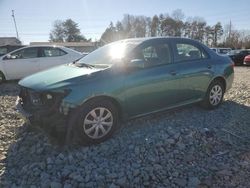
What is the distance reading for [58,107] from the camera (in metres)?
3.52

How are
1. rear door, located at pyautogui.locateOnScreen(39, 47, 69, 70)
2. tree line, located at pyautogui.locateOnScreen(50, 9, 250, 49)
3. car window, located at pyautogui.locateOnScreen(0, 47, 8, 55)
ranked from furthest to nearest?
tree line, located at pyautogui.locateOnScreen(50, 9, 250, 49) → car window, located at pyautogui.locateOnScreen(0, 47, 8, 55) → rear door, located at pyautogui.locateOnScreen(39, 47, 69, 70)

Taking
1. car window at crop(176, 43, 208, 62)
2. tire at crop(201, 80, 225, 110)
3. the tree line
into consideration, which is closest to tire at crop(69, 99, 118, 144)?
car window at crop(176, 43, 208, 62)

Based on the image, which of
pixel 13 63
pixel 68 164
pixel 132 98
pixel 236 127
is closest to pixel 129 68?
pixel 132 98

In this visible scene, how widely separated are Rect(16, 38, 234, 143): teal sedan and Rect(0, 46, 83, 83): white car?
552 centimetres

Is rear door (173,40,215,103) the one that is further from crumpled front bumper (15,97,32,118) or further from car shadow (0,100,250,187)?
crumpled front bumper (15,97,32,118)

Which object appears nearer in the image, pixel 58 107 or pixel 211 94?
pixel 58 107

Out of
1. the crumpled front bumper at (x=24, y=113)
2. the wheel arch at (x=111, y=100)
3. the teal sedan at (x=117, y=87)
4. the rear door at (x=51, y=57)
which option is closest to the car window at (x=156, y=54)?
the teal sedan at (x=117, y=87)

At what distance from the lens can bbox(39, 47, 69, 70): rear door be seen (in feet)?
32.8

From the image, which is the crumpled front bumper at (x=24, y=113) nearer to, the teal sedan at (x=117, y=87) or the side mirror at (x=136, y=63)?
the teal sedan at (x=117, y=87)

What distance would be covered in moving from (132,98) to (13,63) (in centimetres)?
724

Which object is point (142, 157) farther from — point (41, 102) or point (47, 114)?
point (41, 102)

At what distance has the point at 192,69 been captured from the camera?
498 centimetres

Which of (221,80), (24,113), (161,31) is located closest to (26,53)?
(24,113)

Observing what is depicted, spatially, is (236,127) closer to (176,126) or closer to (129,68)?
(176,126)
